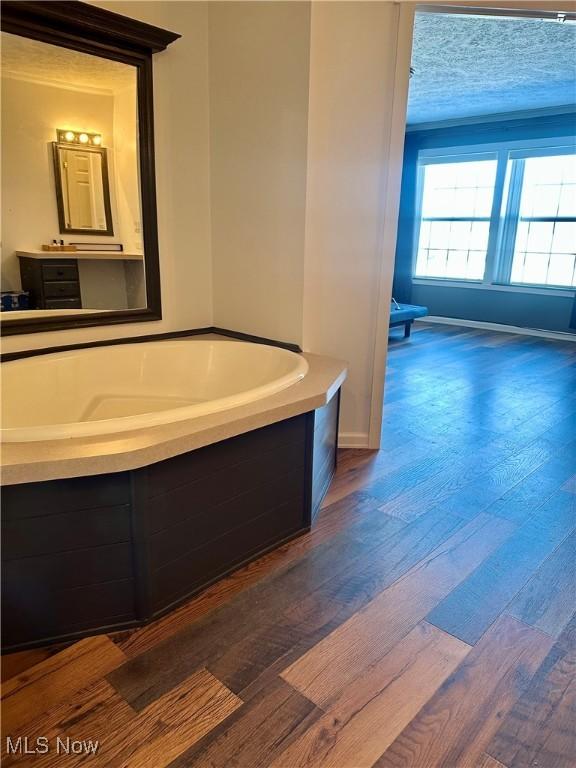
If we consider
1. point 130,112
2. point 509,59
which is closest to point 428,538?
point 130,112

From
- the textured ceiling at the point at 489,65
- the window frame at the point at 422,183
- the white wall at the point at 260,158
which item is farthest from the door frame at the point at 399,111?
the window frame at the point at 422,183

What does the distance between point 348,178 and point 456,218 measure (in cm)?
490

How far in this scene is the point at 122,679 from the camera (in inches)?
51.8

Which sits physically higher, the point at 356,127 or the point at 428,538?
the point at 356,127

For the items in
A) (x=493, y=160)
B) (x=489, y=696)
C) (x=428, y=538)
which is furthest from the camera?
(x=493, y=160)

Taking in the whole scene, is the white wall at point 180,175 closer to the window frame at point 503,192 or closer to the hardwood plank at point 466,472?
the hardwood plank at point 466,472

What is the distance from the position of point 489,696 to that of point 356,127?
231 centimetres

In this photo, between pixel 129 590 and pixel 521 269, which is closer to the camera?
pixel 129 590

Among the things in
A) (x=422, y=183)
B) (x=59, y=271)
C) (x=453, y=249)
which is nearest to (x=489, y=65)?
(x=422, y=183)

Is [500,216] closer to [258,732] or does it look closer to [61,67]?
[61,67]

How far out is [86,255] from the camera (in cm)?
240

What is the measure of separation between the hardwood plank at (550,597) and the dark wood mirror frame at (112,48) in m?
2.13

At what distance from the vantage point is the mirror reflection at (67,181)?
209 centimetres

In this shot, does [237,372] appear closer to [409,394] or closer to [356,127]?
[356,127]
